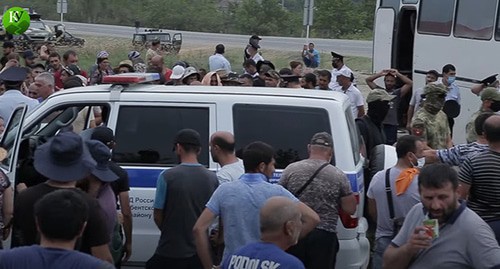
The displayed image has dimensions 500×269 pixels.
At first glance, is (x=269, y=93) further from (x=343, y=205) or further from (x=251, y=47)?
(x=251, y=47)

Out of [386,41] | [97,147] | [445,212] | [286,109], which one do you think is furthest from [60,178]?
[386,41]

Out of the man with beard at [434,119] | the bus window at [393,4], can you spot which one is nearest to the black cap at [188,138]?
the man with beard at [434,119]

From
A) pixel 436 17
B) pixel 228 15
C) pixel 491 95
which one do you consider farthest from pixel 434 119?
pixel 228 15

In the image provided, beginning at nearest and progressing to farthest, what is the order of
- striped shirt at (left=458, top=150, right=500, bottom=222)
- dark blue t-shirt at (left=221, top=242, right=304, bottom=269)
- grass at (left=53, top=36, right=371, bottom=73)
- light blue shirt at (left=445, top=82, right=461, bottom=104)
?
dark blue t-shirt at (left=221, top=242, right=304, bottom=269) → striped shirt at (left=458, top=150, right=500, bottom=222) → light blue shirt at (left=445, top=82, right=461, bottom=104) → grass at (left=53, top=36, right=371, bottom=73)

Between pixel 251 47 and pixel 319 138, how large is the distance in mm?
12495

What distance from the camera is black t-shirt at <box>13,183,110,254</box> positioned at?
5148mm

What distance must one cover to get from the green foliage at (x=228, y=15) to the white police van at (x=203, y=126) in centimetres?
5370

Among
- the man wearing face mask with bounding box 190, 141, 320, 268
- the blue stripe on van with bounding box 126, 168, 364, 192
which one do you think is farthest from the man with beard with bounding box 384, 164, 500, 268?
the blue stripe on van with bounding box 126, 168, 364, 192

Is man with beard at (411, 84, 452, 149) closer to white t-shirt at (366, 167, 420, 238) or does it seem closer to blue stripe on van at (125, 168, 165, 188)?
white t-shirt at (366, 167, 420, 238)

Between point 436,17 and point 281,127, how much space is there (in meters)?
11.5

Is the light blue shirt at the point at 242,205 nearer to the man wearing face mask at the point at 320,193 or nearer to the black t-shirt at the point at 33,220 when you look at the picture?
the man wearing face mask at the point at 320,193

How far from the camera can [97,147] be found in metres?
6.22

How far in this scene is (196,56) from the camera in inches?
1683

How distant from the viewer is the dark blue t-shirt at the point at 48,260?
394 centimetres
